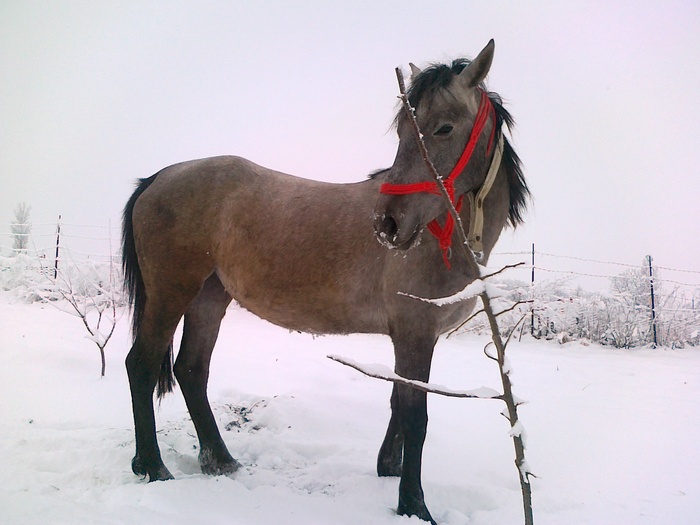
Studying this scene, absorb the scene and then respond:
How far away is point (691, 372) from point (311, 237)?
6.00 m

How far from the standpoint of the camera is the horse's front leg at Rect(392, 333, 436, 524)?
6.69 feet

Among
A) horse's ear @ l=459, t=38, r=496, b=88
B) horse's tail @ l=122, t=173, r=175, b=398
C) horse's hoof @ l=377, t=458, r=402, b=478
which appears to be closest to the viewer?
horse's ear @ l=459, t=38, r=496, b=88

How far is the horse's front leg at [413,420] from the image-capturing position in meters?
2.04

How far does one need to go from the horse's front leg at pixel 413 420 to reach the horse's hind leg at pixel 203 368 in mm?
1223

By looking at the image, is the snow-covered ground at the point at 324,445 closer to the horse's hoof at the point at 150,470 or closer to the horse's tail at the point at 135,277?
the horse's hoof at the point at 150,470

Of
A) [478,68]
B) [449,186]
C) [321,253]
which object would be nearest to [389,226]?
[449,186]

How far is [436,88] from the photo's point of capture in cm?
201

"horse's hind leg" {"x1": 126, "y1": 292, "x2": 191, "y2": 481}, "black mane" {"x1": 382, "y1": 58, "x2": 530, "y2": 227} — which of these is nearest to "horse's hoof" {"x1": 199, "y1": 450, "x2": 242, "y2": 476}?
"horse's hind leg" {"x1": 126, "y1": 292, "x2": 191, "y2": 481}

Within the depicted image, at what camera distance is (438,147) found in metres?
1.95

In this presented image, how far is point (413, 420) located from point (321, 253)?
1.07m

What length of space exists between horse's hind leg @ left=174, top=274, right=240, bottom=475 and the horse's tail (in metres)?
0.15

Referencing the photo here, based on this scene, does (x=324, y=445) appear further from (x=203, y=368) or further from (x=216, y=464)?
(x=203, y=368)

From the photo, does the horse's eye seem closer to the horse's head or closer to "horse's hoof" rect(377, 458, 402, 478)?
the horse's head

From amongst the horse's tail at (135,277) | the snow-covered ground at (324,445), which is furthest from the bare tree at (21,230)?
the horse's tail at (135,277)
